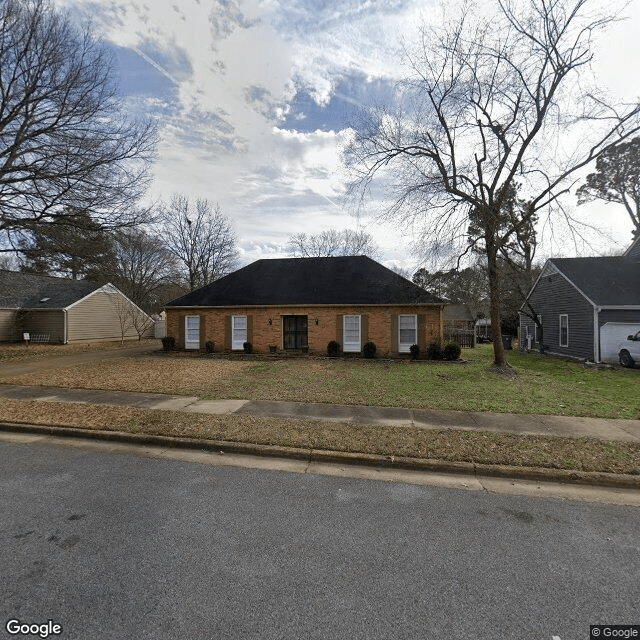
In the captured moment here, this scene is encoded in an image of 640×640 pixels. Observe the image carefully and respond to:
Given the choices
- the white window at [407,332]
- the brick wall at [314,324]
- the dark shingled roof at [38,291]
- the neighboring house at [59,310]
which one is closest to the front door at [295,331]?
the brick wall at [314,324]

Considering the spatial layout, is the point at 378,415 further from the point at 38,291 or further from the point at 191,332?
the point at 38,291

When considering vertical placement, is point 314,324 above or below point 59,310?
below

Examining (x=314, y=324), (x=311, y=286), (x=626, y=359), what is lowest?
(x=626, y=359)

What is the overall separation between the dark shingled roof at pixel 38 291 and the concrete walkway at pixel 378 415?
21.2 metres

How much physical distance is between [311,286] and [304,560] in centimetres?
1675

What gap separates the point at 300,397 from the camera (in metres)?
8.59

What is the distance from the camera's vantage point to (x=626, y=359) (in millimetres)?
14516

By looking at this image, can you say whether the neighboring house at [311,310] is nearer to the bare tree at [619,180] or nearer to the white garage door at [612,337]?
the white garage door at [612,337]

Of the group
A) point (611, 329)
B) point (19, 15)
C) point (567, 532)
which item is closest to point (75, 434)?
point (567, 532)

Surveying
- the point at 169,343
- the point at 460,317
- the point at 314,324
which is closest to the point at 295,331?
the point at 314,324

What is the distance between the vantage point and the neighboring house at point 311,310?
1727 cm

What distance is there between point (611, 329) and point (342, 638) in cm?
1860

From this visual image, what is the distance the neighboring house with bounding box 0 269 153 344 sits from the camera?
25344 millimetres

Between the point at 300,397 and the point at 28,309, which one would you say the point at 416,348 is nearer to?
the point at 300,397
